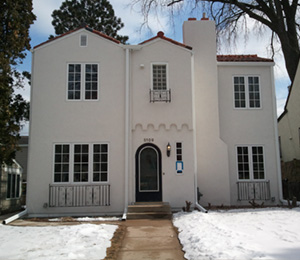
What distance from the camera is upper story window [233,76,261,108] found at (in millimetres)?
14664

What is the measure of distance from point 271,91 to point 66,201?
32.1 feet

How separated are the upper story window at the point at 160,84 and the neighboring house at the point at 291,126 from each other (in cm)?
735

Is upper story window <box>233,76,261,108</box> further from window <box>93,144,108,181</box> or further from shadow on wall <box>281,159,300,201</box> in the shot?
window <box>93,144,108,181</box>

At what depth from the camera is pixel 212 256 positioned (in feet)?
19.7

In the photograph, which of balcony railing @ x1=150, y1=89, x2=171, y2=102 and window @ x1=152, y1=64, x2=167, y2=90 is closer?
balcony railing @ x1=150, y1=89, x2=171, y2=102

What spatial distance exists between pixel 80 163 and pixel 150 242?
5.58m

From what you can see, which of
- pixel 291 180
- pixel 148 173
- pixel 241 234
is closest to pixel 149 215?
pixel 148 173

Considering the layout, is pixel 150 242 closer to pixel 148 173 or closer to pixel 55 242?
pixel 55 242

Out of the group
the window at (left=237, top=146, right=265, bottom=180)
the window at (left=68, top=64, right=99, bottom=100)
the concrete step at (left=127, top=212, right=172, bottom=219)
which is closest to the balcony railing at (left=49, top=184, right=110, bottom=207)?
the concrete step at (left=127, top=212, right=172, bottom=219)

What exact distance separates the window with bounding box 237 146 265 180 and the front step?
406cm

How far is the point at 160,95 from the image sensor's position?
13031mm

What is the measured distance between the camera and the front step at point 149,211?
11.3 metres

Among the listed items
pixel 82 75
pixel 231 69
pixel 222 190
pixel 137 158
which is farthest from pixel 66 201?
pixel 231 69

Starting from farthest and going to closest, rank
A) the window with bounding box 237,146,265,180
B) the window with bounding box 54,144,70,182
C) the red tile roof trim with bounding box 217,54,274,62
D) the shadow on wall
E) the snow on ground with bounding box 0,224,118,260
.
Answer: the red tile roof trim with bounding box 217,54,274,62, the shadow on wall, the window with bounding box 237,146,265,180, the window with bounding box 54,144,70,182, the snow on ground with bounding box 0,224,118,260
